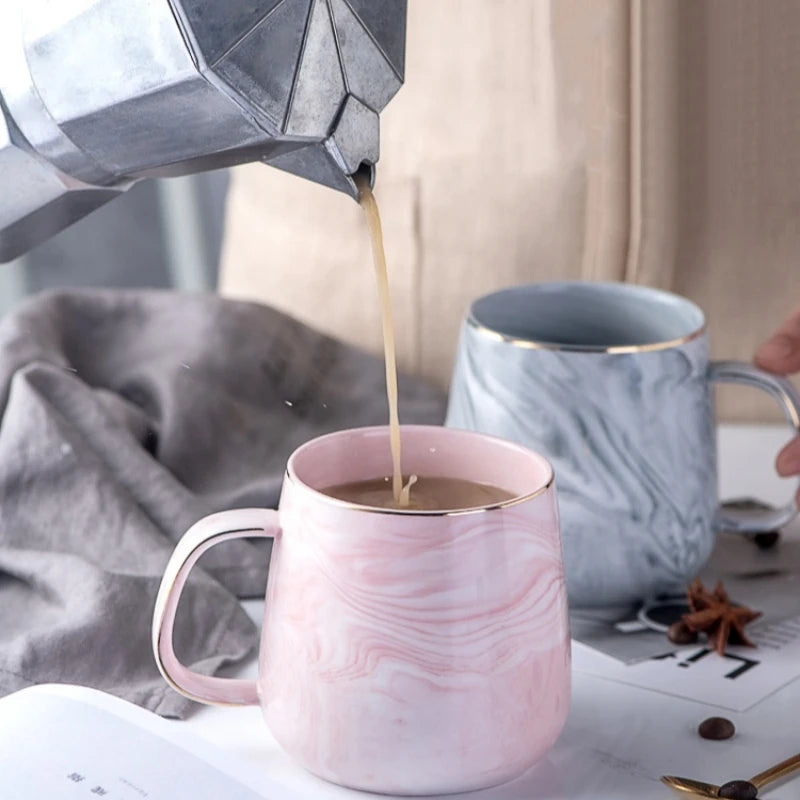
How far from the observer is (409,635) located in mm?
338

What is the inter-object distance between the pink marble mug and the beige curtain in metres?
0.30

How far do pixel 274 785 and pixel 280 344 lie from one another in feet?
0.96

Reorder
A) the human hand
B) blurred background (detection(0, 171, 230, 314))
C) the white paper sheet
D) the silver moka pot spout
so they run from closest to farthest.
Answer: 1. the silver moka pot spout
2. the white paper sheet
3. the human hand
4. blurred background (detection(0, 171, 230, 314))

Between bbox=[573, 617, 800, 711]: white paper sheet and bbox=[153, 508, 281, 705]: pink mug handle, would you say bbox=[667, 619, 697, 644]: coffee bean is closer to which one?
bbox=[573, 617, 800, 711]: white paper sheet

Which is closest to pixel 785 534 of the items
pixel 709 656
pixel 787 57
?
pixel 709 656

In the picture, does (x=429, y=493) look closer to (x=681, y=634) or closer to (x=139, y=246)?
(x=681, y=634)

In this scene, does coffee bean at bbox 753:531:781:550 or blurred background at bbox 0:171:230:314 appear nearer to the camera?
coffee bean at bbox 753:531:781:550

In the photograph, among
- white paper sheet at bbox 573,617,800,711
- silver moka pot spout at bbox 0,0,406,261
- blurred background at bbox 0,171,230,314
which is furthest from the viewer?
blurred background at bbox 0,171,230,314

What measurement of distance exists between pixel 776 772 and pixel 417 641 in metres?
0.11

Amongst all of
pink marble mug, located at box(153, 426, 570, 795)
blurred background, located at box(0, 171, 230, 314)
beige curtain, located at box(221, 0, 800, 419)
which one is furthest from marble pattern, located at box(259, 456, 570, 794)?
blurred background, located at box(0, 171, 230, 314)

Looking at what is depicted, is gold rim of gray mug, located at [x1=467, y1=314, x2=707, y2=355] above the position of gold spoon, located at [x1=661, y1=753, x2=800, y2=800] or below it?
above

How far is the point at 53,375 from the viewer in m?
0.54

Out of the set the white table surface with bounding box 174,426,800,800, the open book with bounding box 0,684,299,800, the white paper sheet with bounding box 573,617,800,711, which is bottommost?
the white paper sheet with bounding box 573,617,800,711

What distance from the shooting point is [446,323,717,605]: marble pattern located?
44cm
